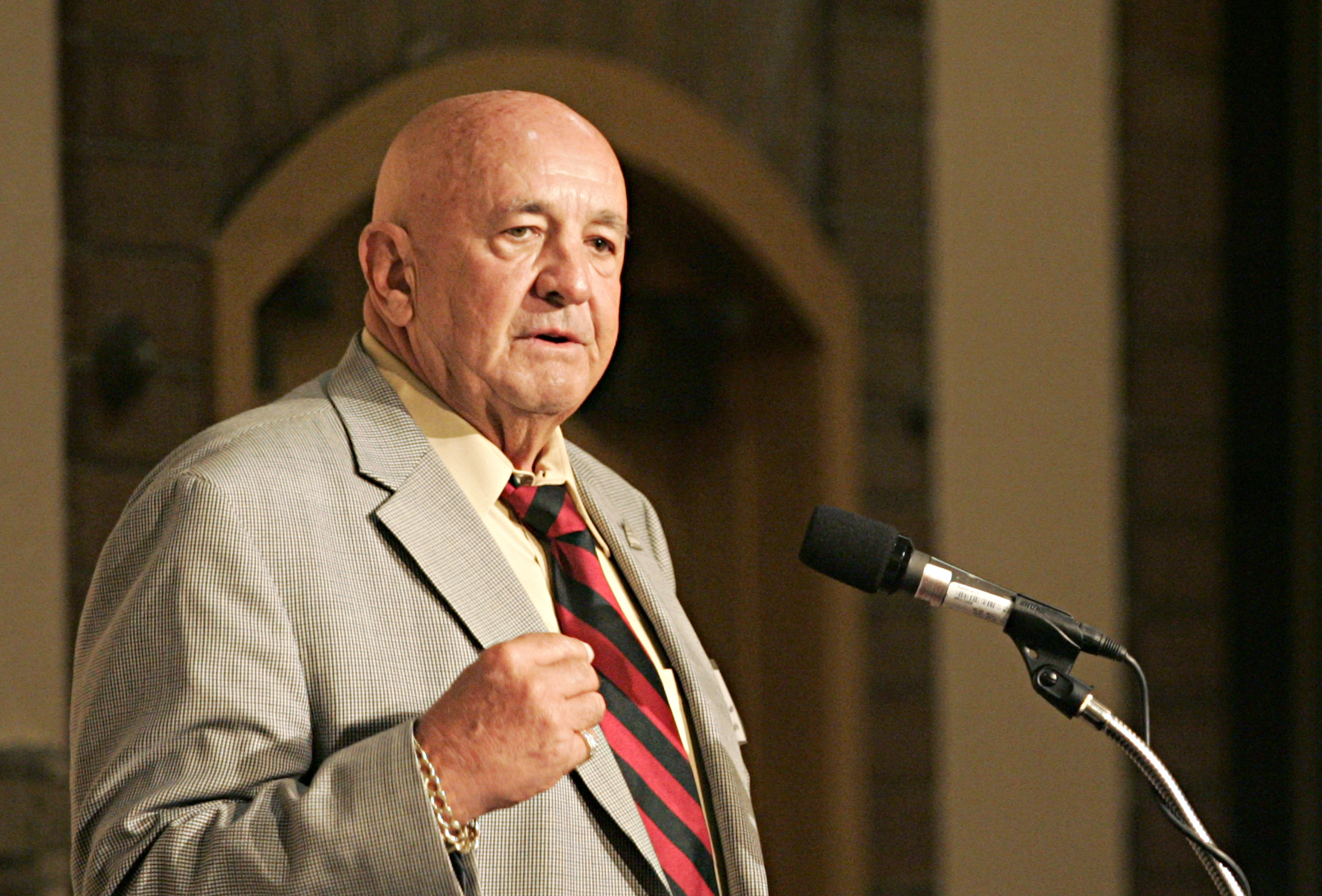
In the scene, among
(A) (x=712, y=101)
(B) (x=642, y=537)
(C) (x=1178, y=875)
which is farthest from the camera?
(C) (x=1178, y=875)

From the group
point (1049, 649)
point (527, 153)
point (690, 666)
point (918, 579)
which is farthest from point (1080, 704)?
point (527, 153)

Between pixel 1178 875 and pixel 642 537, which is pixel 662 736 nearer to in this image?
pixel 642 537

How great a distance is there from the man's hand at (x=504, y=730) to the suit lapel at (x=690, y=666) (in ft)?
1.25

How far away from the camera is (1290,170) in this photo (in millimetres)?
4391

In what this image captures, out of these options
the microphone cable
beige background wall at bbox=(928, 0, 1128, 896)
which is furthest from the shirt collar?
beige background wall at bbox=(928, 0, 1128, 896)

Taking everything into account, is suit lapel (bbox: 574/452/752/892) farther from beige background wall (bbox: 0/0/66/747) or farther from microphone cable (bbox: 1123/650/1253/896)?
beige background wall (bbox: 0/0/66/747)

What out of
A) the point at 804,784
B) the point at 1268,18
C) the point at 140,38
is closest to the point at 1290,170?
the point at 1268,18

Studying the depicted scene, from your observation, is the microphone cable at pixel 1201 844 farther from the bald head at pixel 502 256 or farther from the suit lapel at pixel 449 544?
the bald head at pixel 502 256

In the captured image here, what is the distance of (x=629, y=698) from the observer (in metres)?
1.59

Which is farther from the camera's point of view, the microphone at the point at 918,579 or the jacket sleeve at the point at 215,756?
the microphone at the point at 918,579

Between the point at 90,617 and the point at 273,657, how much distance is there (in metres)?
0.22

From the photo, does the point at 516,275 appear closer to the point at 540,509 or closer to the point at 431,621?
the point at 540,509

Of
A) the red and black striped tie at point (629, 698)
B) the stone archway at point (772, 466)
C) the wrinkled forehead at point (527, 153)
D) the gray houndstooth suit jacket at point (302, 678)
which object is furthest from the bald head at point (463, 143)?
the stone archway at point (772, 466)

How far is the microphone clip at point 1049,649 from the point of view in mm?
1443
